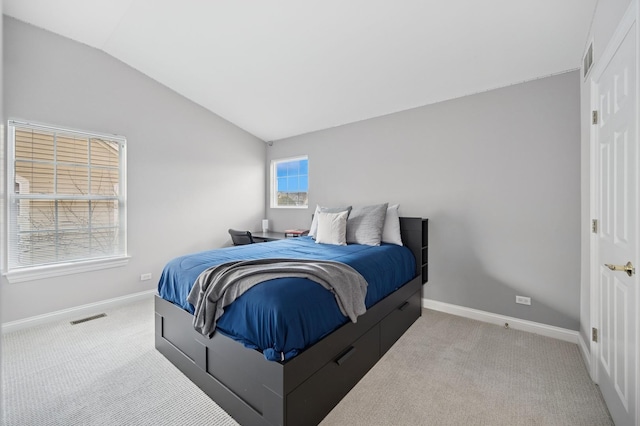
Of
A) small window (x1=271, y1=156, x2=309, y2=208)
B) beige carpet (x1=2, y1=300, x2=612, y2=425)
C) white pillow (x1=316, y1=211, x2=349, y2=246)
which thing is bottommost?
beige carpet (x1=2, y1=300, x2=612, y2=425)

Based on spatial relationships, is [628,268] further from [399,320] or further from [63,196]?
[63,196]

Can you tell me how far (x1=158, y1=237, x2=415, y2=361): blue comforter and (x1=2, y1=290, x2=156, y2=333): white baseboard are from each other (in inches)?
61.1

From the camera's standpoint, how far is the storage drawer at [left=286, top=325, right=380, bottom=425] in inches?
67.1

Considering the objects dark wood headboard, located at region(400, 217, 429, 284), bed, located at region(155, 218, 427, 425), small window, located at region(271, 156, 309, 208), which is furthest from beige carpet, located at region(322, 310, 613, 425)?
small window, located at region(271, 156, 309, 208)

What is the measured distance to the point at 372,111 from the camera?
385 cm

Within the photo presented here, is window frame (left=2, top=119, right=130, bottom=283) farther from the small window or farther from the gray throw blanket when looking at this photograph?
the small window

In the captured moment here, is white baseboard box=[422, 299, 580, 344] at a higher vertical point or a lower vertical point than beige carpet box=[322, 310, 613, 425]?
higher

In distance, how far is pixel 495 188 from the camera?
3123 millimetres

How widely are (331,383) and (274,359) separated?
496mm

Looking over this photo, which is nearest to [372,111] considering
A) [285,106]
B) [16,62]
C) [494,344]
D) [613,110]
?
Result: [285,106]

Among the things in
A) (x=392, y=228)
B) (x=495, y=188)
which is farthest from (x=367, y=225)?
(x=495, y=188)

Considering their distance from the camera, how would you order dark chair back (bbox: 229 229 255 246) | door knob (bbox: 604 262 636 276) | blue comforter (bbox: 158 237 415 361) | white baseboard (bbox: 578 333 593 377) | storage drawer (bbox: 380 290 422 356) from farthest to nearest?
1. dark chair back (bbox: 229 229 255 246)
2. storage drawer (bbox: 380 290 422 356)
3. white baseboard (bbox: 578 333 593 377)
4. blue comforter (bbox: 158 237 415 361)
5. door knob (bbox: 604 262 636 276)

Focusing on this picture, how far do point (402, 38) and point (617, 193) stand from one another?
1870 mm

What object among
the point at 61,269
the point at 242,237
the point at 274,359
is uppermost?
the point at 242,237
